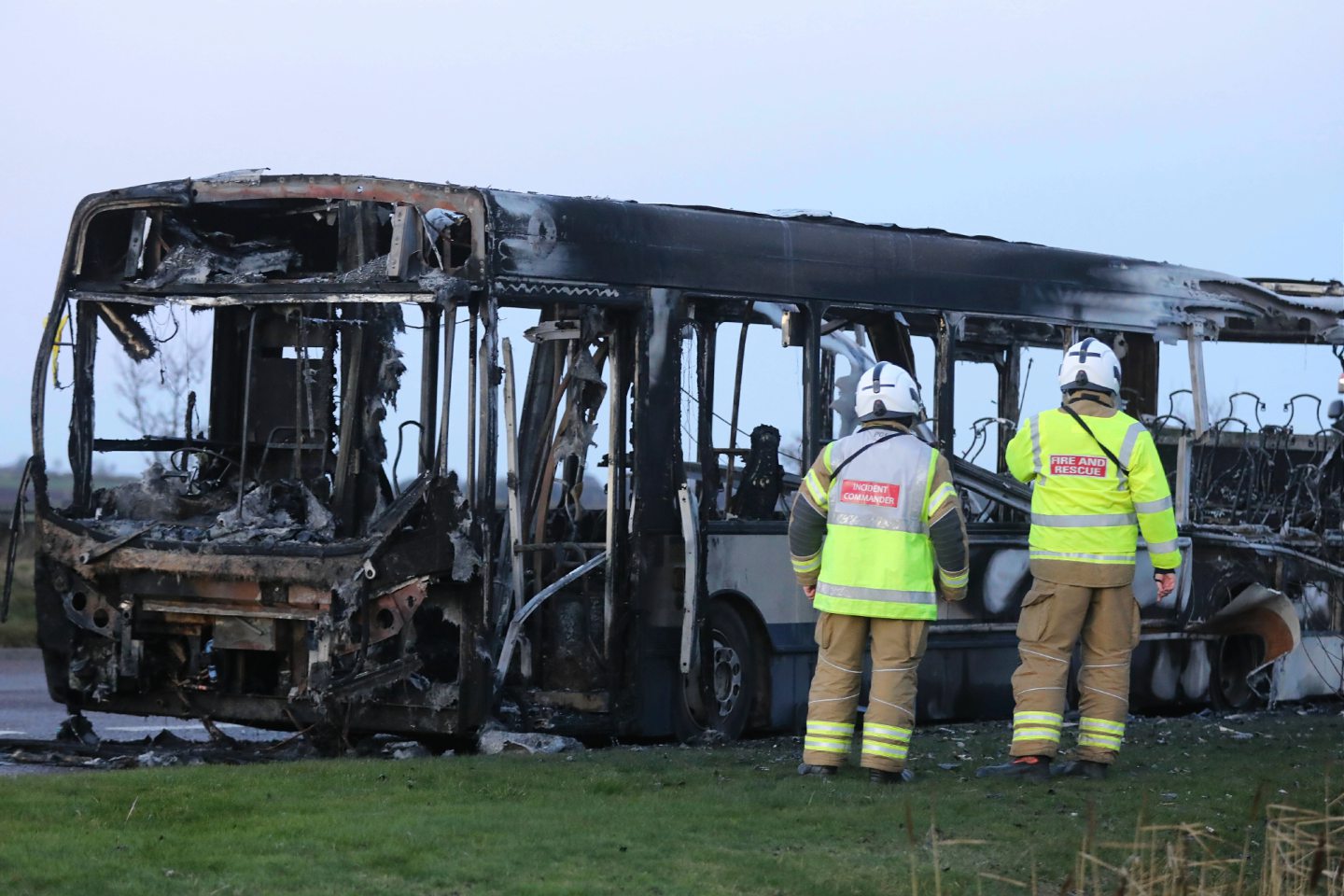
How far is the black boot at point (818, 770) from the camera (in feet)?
30.3

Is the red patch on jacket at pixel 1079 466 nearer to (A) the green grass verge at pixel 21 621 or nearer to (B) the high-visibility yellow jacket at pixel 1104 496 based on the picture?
(B) the high-visibility yellow jacket at pixel 1104 496

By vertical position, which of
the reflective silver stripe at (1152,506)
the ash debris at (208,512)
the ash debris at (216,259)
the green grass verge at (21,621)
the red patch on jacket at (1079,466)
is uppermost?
the ash debris at (216,259)

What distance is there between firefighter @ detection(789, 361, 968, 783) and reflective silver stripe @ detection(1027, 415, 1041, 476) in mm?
647

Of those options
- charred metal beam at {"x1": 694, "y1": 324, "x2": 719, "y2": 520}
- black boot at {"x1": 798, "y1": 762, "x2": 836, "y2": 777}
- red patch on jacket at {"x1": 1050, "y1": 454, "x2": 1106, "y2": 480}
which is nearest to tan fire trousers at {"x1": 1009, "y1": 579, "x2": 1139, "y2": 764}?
red patch on jacket at {"x1": 1050, "y1": 454, "x2": 1106, "y2": 480}

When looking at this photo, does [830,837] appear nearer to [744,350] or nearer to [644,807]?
[644,807]

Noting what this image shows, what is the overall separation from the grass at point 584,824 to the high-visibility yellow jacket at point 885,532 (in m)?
0.77

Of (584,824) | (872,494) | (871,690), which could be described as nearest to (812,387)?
(872,494)

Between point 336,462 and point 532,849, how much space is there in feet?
14.0

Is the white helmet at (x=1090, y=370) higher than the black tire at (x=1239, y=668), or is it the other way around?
the white helmet at (x=1090, y=370)

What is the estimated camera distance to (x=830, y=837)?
300 inches

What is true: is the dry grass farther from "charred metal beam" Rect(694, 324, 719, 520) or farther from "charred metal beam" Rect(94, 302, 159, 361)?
"charred metal beam" Rect(94, 302, 159, 361)

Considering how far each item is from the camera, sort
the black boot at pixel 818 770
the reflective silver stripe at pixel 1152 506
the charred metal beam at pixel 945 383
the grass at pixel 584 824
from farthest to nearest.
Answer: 1. the charred metal beam at pixel 945 383
2. the reflective silver stripe at pixel 1152 506
3. the black boot at pixel 818 770
4. the grass at pixel 584 824

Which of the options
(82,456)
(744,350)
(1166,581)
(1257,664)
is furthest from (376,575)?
(1257,664)

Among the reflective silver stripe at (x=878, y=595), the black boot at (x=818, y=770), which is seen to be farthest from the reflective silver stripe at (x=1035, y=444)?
the black boot at (x=818, y=770)
